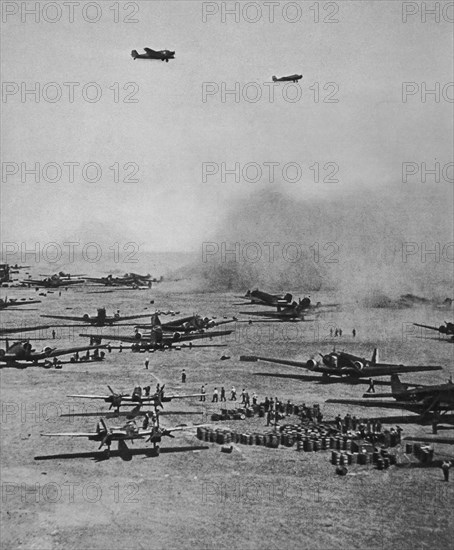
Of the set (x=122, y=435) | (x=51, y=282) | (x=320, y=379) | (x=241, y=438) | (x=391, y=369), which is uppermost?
(x=51, y=282)

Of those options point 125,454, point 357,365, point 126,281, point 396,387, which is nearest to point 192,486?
point 125,454

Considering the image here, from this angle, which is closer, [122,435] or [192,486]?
[192,486]

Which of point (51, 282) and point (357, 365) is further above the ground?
point (51, 282)

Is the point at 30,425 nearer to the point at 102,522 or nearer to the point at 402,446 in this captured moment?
the point at 102,522

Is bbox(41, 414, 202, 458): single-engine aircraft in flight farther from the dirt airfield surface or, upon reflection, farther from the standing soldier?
the standing soldier

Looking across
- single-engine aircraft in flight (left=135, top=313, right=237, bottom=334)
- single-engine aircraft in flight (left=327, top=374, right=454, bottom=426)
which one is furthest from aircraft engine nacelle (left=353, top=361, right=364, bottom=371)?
single-engine aircraft in flight (left=135, top=313, right=237, bottom=334)

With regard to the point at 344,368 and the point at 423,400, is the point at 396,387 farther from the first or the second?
the point at 344,368
